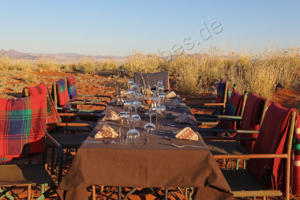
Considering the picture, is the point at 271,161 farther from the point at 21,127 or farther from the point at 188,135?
the point at 21,127

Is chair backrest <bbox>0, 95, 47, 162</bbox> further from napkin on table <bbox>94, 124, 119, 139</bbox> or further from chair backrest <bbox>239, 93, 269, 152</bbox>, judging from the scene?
chair backrest <bbox>239, 93, 269, 152</bbox>

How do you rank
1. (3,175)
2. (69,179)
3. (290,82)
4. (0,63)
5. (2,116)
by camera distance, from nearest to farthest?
(69,179) → (3,175) → (2,116) → (290,82) → (0,63)

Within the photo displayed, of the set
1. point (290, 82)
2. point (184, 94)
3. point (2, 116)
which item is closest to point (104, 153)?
point (2, 116)

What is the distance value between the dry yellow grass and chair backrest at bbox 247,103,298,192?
662 centimetres

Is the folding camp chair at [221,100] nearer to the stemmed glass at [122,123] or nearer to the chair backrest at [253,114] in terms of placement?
the chair backrest at [253,114]

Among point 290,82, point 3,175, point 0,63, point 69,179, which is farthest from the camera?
point 0,63

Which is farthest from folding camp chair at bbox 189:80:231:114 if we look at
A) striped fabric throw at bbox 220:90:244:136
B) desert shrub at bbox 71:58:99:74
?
desert shrub at bbox 71:58:99:74

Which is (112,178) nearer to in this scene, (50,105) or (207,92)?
(50,105)

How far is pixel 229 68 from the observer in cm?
1376

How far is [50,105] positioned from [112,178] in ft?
6.37

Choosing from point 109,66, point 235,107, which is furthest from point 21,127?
point 109,66

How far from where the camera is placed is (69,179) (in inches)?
81.5

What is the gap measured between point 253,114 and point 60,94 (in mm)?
2698

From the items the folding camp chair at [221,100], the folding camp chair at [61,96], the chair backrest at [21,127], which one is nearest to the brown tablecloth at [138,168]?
the chair backrest at [21,127]
